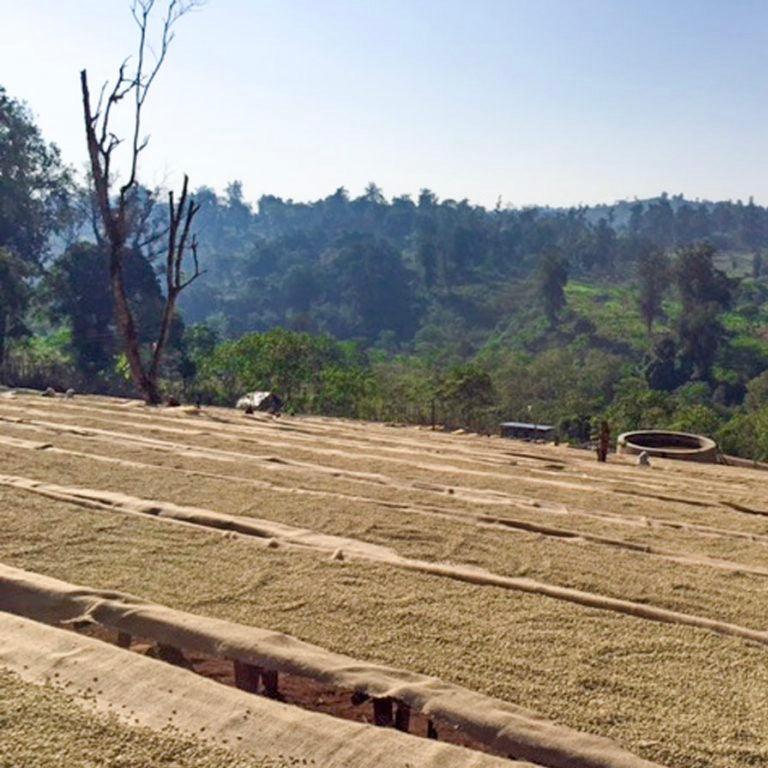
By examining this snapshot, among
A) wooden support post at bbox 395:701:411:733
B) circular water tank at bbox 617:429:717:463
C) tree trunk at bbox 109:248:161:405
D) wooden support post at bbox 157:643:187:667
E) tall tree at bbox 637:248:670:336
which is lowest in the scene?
circular water tank at bbox 617:429:717:463

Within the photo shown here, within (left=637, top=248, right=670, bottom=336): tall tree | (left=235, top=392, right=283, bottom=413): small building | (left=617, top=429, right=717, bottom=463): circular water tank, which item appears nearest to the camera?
(left=617, top=429, right=717, bottom=463): circular water tank

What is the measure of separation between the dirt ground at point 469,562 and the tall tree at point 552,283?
28.3 m

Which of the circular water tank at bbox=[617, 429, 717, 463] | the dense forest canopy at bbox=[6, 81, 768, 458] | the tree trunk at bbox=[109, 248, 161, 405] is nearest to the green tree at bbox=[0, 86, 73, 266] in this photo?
Answer: the dense forest canopy at bbox=[6, 81, 768, 458]

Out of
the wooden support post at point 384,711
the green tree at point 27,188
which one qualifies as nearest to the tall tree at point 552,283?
the green tree at point 27,188

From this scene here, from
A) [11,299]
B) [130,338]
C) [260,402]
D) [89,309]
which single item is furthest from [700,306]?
[130,338]

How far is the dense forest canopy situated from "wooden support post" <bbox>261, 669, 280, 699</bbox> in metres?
10.9

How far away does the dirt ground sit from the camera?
2.06 metres

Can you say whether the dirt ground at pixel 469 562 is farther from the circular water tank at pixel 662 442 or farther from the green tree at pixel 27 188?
the green tree at pixel 27 188

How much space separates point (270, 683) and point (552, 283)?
31891mm

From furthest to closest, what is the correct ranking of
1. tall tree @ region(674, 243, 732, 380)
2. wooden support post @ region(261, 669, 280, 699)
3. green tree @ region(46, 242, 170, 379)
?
tall tree @ region(674, 243, 732, 380)
green tree @ region(46, 242, 170, 379)
wooden support post @ region(261, 669, 280, 699)

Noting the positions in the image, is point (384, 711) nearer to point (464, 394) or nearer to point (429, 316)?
point (464, 394)

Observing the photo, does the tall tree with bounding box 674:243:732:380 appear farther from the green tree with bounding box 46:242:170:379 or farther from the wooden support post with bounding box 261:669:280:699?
the wooden support post with bounding box 261:669:280:699

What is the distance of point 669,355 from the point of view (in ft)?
79.3

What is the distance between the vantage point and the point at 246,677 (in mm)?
2170
